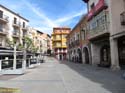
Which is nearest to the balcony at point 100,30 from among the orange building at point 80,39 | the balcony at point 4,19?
the orange building at point 80,39

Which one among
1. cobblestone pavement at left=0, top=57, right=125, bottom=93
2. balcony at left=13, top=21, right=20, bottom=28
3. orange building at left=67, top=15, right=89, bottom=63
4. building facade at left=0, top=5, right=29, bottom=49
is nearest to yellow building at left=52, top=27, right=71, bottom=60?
building facade at left=0, top=5, right=29, bottom=49

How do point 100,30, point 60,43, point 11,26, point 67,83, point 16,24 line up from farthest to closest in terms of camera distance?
point 60,43 → point 16,24 → point 11,26 → point 100,30 → point 67,83

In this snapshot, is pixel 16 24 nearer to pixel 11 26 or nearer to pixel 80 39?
pixel 11 26

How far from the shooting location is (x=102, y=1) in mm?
21984

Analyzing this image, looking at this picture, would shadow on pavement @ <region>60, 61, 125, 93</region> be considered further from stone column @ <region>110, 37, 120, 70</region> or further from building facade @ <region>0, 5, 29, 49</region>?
building facade @ <region>0, 5, 29, 49</region>

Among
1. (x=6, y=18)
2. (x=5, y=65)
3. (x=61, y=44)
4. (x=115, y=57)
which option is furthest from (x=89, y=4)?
(x=61, y=44)

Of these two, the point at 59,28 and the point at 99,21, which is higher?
the point at 59,28

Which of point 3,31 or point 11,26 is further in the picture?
point 11,26

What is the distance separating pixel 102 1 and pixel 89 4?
7.85 metres

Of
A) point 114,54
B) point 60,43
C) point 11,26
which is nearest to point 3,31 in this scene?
point 11,26

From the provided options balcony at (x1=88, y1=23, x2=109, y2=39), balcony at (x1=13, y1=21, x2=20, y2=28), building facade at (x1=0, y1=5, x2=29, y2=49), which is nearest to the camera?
balcony at (x1=88, y1=23, x2=109, y2=39)

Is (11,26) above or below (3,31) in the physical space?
above

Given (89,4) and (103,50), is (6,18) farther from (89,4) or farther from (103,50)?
(103,50)

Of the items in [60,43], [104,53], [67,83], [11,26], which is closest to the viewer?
[67,83]
